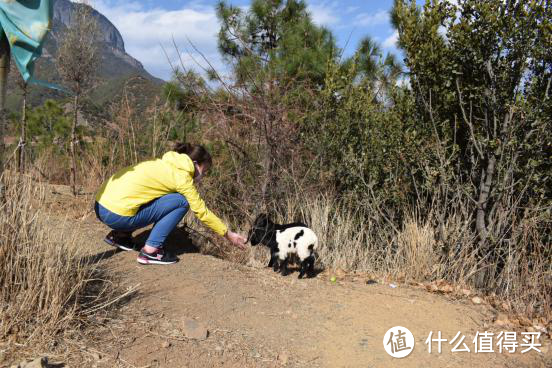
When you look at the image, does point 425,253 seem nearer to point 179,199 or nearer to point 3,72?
point 179,199

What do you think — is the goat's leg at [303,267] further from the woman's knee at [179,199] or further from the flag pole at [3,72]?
the flag pole at [3,72]

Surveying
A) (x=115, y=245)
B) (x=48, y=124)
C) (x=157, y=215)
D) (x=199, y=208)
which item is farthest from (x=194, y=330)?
(x=48, y=124)

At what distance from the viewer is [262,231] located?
4.27 meters

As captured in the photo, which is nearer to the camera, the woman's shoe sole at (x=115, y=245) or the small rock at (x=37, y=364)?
the small rock at (x=37, y=364)

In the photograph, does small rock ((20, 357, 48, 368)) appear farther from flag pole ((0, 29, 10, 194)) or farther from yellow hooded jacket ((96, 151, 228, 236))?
yellow hooded jacket ((96, 151, 228, 236))

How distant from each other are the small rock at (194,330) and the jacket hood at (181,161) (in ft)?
4.89

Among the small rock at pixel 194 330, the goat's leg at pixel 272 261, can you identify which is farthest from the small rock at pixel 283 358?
the goat's leg at pixel 272 261

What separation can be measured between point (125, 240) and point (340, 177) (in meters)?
2.50

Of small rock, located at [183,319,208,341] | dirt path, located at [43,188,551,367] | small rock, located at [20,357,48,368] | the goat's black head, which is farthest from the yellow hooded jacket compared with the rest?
small rock, located at [20,357,48,368]

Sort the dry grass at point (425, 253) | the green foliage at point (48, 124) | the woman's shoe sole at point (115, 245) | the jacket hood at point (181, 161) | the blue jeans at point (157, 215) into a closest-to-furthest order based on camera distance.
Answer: the dry grass at point (425, 253) < the jacket hood at point (181, 161) < the blue jeans at point (157, 215) < the woman's shoe sole at point (115, 245) < the green foliage at point (48, 124)

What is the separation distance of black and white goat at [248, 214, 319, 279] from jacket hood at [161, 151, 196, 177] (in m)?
0.81

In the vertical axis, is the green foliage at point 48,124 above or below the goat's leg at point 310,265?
above

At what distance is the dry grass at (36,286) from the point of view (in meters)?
2.82

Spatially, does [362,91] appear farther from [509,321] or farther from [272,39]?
[272,39]
